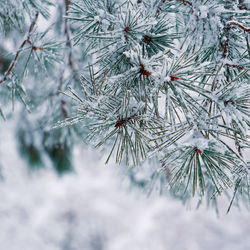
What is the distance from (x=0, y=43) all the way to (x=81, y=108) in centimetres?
84

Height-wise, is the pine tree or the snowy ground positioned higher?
the pine tree

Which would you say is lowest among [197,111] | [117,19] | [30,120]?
[30,120]

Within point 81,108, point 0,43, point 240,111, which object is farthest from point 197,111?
point 0,43

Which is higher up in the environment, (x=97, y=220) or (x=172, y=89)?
(x=172, y=89)

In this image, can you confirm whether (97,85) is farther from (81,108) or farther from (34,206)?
(34,206)

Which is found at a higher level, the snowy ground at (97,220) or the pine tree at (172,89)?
the pine tree at (172,89)

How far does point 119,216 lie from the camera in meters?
3.33

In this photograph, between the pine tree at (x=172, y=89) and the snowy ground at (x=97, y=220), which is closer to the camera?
the pine tree at (x=172, y=89)

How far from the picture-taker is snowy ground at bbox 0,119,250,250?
10.1 ft

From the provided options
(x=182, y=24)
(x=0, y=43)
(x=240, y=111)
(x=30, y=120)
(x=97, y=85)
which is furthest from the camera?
(x=30, y=120)

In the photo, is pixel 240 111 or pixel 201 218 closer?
pixel 240 111

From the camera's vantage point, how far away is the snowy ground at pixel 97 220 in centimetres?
308

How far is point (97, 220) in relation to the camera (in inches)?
130

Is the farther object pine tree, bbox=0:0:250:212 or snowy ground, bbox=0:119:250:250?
snowy ground, bbox=0:119:250:250
